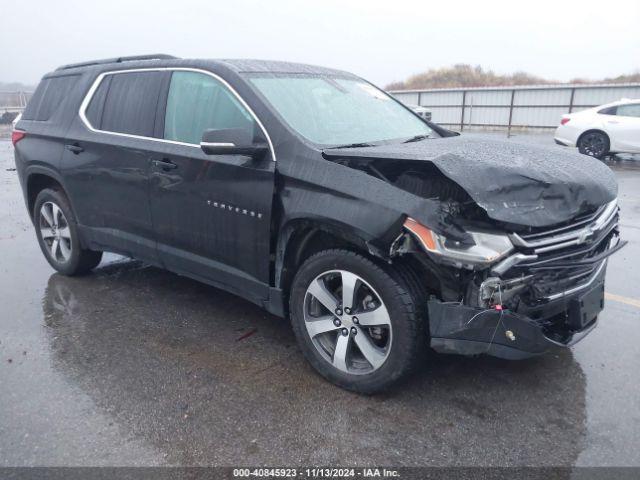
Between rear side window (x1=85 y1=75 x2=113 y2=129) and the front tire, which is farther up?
rear side window (x1=85 y1=75 x2=113 y2=129)

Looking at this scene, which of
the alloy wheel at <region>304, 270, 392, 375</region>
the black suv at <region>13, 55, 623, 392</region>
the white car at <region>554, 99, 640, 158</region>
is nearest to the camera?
the black suv at <region>13, 55, 623, 392</region>

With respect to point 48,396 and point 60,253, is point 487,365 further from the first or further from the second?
point 60,253

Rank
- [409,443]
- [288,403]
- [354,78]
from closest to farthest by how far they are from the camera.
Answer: [409,443] → [288,403] → [354,78]

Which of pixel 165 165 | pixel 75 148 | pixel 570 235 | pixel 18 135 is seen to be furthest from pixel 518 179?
pixel 18 135

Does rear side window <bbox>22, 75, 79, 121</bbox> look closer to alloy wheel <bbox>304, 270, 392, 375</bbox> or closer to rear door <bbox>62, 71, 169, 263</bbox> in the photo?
rear door <bbox>62, 71, 169, 263</bbox>

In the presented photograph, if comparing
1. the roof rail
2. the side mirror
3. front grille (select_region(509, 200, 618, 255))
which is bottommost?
front grille (select_region(509, 200, 618, 255))

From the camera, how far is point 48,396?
9.82ft

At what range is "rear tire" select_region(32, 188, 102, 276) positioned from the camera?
470 centimetres

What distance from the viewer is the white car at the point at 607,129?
40.9 feet

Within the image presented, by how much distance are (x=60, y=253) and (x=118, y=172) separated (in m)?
1.50

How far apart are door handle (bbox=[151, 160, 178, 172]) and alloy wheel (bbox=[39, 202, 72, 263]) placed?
5.07ft

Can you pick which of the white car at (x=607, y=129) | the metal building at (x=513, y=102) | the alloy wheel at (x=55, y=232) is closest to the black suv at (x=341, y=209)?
the alloy wheel at (x=55, y=232)

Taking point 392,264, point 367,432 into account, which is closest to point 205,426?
point 367,432

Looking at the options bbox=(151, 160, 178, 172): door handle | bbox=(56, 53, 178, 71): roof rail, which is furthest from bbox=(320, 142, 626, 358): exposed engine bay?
bbox=(56, 53, 178, 71): roof rail
